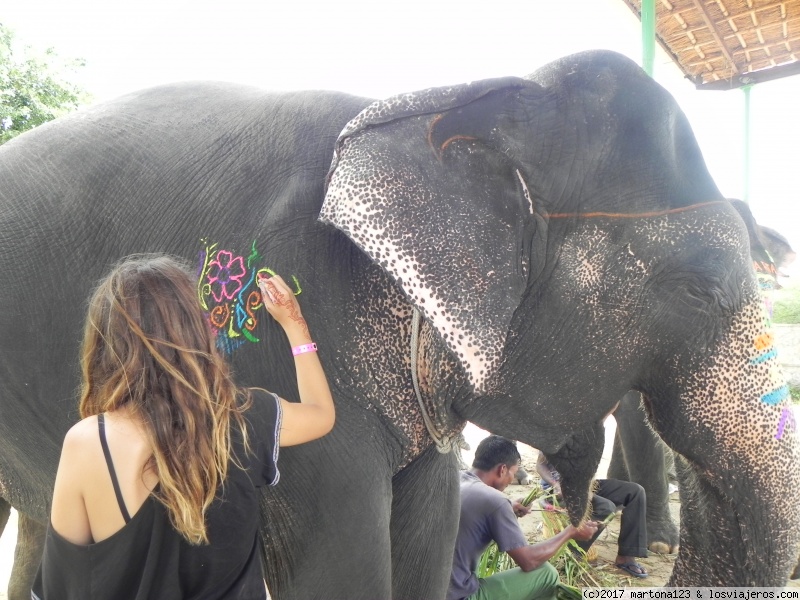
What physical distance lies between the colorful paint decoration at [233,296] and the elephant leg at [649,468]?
291cm

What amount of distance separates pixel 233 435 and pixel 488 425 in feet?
2.10

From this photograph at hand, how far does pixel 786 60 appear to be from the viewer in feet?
15.2

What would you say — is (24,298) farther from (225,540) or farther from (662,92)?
(662,92)

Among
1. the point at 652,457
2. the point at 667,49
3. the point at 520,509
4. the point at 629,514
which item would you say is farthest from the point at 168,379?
the point at 667,49

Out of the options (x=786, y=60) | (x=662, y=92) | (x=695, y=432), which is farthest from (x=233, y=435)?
(x=786, y=60)

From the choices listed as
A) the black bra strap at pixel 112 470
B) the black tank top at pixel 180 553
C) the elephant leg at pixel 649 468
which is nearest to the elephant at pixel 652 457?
Result: the elephant leg at pixel 649 468

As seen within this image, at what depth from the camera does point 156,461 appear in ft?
3.55

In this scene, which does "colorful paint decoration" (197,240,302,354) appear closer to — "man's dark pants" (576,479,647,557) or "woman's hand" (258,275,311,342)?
"woman's hand" (258,275,311,342)

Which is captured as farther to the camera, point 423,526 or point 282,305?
point 423,526

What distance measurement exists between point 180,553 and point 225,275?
61 centimetres

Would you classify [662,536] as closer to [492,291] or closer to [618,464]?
[618,464]

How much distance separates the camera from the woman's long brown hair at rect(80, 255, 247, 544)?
109 cm

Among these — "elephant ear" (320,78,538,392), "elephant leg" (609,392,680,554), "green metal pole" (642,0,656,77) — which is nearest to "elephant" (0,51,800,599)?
"elephant ear" (320,78,538,392)

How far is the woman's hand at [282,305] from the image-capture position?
1.48 meters
